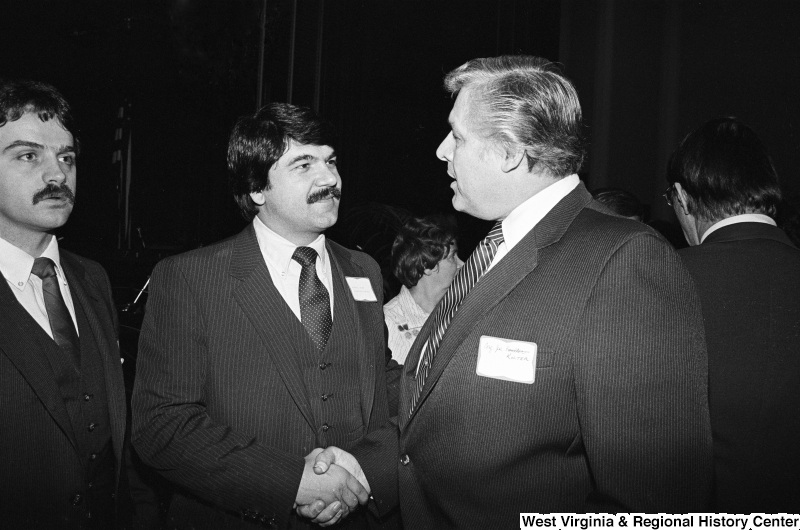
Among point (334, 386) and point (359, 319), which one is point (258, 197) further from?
point (334, 386)

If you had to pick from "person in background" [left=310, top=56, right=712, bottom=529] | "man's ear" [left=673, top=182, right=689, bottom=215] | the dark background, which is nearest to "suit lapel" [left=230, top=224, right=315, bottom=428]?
"person in background" [left=310, top=56, right=712, bottom=529]

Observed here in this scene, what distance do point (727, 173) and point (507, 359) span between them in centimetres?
111

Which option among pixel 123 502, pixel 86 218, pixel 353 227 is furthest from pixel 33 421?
pixel 353 227

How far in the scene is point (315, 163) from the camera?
2088 mm

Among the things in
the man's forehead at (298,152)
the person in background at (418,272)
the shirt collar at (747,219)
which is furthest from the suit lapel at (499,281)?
the person in background at (418,272)

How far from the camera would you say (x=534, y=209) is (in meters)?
1.51

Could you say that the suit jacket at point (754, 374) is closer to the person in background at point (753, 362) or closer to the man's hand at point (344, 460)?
the person in background at point (753, 362)

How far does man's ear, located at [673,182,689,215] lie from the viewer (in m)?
2.03

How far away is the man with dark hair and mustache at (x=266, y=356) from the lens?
170 centimetres

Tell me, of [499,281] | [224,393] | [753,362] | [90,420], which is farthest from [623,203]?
[90,420]

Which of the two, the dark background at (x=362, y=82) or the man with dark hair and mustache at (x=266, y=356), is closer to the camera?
the man with dark hair and mustache at (x=266, y=356)

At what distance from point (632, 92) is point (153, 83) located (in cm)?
463

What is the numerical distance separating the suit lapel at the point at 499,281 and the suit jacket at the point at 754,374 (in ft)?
2.00

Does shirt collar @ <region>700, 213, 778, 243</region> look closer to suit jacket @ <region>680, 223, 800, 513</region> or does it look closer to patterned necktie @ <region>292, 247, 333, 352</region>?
suit jacket @ <region>680, 223, 800, 513</region>
